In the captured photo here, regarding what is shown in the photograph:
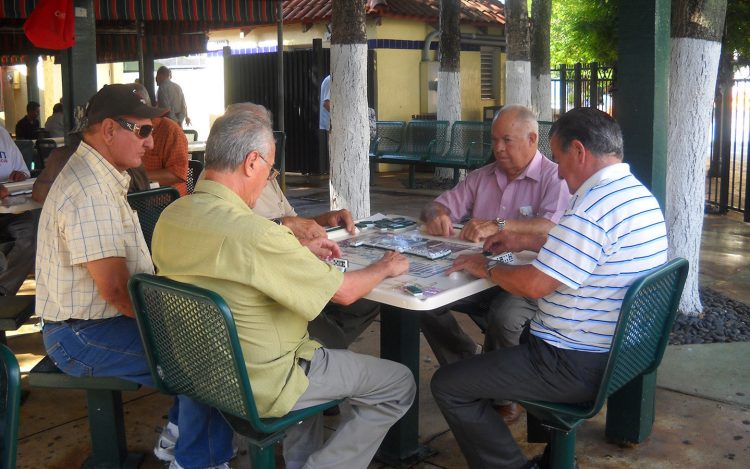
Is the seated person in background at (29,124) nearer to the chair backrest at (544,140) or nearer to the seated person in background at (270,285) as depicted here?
the chair backrest at (544,140)

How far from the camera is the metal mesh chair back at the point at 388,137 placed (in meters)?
13.1

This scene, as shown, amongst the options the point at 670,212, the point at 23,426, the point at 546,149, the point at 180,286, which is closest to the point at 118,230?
the point at 180,286

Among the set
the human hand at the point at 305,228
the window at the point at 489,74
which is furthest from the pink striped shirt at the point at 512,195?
the window at the point at 489,74

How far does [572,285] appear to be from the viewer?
2.77 m

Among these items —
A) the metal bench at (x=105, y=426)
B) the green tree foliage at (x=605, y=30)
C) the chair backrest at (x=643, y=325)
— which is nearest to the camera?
the chair backrest at (x=643, y=325)

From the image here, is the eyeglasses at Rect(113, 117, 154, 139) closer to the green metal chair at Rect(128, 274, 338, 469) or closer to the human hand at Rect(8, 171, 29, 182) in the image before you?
the green metal chair at Rect(128, 274, 338, 469)

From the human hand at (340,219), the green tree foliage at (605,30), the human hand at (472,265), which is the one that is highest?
the green tree foliage at (605,30)

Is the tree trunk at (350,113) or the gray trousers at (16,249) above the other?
the tree trunk at (350,113)

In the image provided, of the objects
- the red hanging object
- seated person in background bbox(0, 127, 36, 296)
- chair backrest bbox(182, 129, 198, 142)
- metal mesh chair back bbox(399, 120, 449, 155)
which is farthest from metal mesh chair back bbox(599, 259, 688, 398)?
metal mesh chair back bbox(399, 120, 449, 155)

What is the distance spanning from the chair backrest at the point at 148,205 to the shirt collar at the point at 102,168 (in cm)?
78

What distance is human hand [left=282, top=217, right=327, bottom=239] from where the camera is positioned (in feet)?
12.4

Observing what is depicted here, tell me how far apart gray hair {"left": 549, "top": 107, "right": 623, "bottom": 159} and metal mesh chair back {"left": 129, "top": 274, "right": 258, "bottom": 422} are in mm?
1380

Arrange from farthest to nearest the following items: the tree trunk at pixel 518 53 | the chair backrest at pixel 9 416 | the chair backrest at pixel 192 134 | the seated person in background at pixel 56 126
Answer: the seated person in background at pixel 56 126, the tree trunk at pixel 518 53, the chair backrest at pixel 192 134, the chair backrest at pixel 9 416

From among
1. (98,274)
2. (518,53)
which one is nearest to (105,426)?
(98,274)
